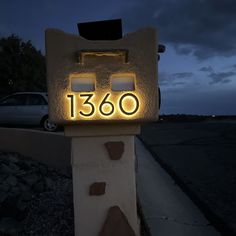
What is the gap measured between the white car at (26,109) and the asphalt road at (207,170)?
13.2 ft

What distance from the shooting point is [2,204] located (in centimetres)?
407

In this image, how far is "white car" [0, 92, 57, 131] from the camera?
41.5 ft

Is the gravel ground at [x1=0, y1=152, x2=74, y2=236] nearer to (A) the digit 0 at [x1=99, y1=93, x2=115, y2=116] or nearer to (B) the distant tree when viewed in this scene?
(A) the digit 0 at [x1=99, y1=93, x2=115, y2=116]

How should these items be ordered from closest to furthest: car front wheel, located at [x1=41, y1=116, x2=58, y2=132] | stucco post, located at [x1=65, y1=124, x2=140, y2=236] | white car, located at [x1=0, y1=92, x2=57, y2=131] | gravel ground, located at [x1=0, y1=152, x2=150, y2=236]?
stucco post, located at [x1=65, y1=124, x2=140, y2=236] → gravel ground, located at [x1=0, y1=152, x2=150, y2=236] → car front wheel, located at [x1=41, y1=116, x2=58, y2=132] → white car, located at [x1=0, y1=92, x2=57, y2=131]

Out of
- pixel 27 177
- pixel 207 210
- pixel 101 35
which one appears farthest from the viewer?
pixel 27 177

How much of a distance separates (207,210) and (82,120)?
1783 millimetres

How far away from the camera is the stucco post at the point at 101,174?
3.20m

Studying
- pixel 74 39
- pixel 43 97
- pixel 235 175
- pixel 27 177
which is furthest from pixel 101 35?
pixel 43 97

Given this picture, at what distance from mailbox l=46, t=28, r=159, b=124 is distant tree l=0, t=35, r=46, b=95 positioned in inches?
919

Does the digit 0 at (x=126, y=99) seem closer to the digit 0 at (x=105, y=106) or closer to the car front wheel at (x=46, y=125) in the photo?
the digit 0 at (x=105, y=106)

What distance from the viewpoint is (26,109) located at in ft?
42.3

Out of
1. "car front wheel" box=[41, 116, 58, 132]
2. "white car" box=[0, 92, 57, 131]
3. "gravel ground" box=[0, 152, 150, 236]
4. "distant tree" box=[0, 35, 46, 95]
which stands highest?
"distant tree" box=[0, 35, 46, 95]

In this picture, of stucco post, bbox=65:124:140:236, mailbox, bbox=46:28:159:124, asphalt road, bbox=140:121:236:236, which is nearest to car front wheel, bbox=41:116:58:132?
asphalt road, bbox=140:121:236:236

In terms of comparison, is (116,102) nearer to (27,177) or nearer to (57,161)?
(27,177)
